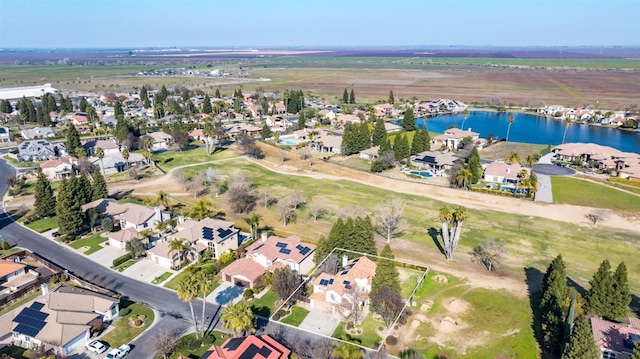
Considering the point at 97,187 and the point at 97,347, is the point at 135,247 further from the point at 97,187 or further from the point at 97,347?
the point at 97,187

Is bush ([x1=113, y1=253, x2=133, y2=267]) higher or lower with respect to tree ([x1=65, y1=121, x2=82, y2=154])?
lower

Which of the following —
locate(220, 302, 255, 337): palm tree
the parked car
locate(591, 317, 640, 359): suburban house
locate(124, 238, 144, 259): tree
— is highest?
locate(220, 302, 255, 337): palm tree

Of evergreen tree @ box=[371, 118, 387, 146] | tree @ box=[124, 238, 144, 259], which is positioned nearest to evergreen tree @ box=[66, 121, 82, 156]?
tree @ box=[124, 238, 144, 259]

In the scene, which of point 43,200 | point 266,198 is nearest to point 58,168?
point 43,200

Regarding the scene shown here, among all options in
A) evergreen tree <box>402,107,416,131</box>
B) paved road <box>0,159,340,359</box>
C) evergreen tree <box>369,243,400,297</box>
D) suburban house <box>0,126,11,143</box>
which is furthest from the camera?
evergreen tree <box>402,107,416,131</box>

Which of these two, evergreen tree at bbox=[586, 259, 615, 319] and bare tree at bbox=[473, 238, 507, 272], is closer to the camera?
evergreen tree at bbox=[586, 259, 615, 319]

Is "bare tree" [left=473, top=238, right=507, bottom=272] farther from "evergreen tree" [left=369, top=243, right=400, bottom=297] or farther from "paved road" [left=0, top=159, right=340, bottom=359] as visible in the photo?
"paved road" [left=0, top=159, right=340, bottom=359]
